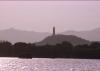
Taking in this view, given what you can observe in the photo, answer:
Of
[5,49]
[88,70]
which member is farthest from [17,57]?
[88,70]

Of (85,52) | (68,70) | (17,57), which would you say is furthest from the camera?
(17,57)

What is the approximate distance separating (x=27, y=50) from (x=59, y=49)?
8.30m

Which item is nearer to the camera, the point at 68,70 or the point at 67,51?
the point at 68,70

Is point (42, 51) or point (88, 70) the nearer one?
point (88, 70)

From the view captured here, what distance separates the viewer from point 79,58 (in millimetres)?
158250

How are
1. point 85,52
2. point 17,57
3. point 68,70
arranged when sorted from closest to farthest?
point 68,70
point 85,52
point 17,57

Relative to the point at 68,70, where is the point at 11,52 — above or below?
above

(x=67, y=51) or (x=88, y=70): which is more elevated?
(x=67, y=51)

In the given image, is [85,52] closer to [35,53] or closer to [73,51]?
[73,51]

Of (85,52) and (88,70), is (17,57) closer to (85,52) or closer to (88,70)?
(85,52)

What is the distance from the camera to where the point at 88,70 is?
93.2 metres

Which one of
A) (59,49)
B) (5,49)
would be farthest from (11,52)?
(59,49)

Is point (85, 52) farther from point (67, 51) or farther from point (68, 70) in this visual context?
point (68, 70)

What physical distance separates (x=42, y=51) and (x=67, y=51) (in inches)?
290
